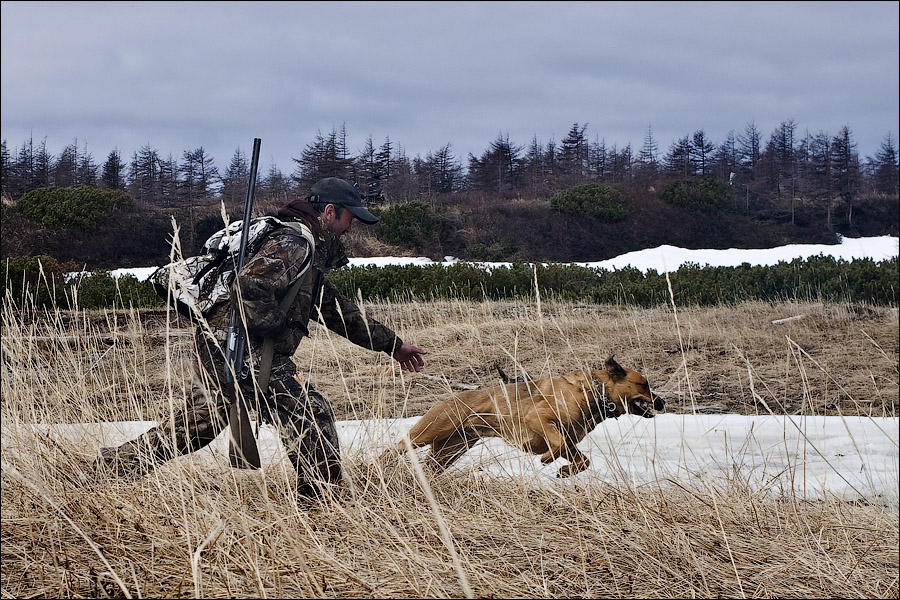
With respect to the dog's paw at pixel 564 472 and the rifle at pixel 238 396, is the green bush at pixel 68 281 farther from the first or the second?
the dog's paw at pixel 564 472

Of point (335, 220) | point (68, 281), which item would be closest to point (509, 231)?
point (68, 281)

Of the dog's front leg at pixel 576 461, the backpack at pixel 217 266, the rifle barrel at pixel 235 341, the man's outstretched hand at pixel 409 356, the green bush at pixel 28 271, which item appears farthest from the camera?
the green bush at pixel 28 271

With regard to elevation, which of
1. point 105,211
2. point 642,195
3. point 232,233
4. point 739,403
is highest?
point 642,195

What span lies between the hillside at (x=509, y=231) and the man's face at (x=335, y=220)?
10.3 feet

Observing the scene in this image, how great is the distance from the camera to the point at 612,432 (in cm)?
565

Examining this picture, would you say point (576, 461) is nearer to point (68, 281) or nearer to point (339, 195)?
point (339, 195)

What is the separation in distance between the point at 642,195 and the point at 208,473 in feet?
70.4

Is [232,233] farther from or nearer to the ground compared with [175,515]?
farther from the ground

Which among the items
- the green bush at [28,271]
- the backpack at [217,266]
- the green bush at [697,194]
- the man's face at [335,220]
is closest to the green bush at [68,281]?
the green bush at [28,271]

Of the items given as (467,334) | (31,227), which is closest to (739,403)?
(467,334)

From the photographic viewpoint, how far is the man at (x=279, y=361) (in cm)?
297

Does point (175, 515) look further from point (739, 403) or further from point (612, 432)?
point (739, 403)

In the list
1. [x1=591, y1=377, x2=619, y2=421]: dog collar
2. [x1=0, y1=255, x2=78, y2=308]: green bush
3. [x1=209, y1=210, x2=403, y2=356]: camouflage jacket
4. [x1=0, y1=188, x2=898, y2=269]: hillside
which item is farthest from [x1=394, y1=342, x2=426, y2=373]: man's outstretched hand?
[x1=0, y1=255, x2=78, y2=308]: green bush

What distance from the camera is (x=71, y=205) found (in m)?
6.17
